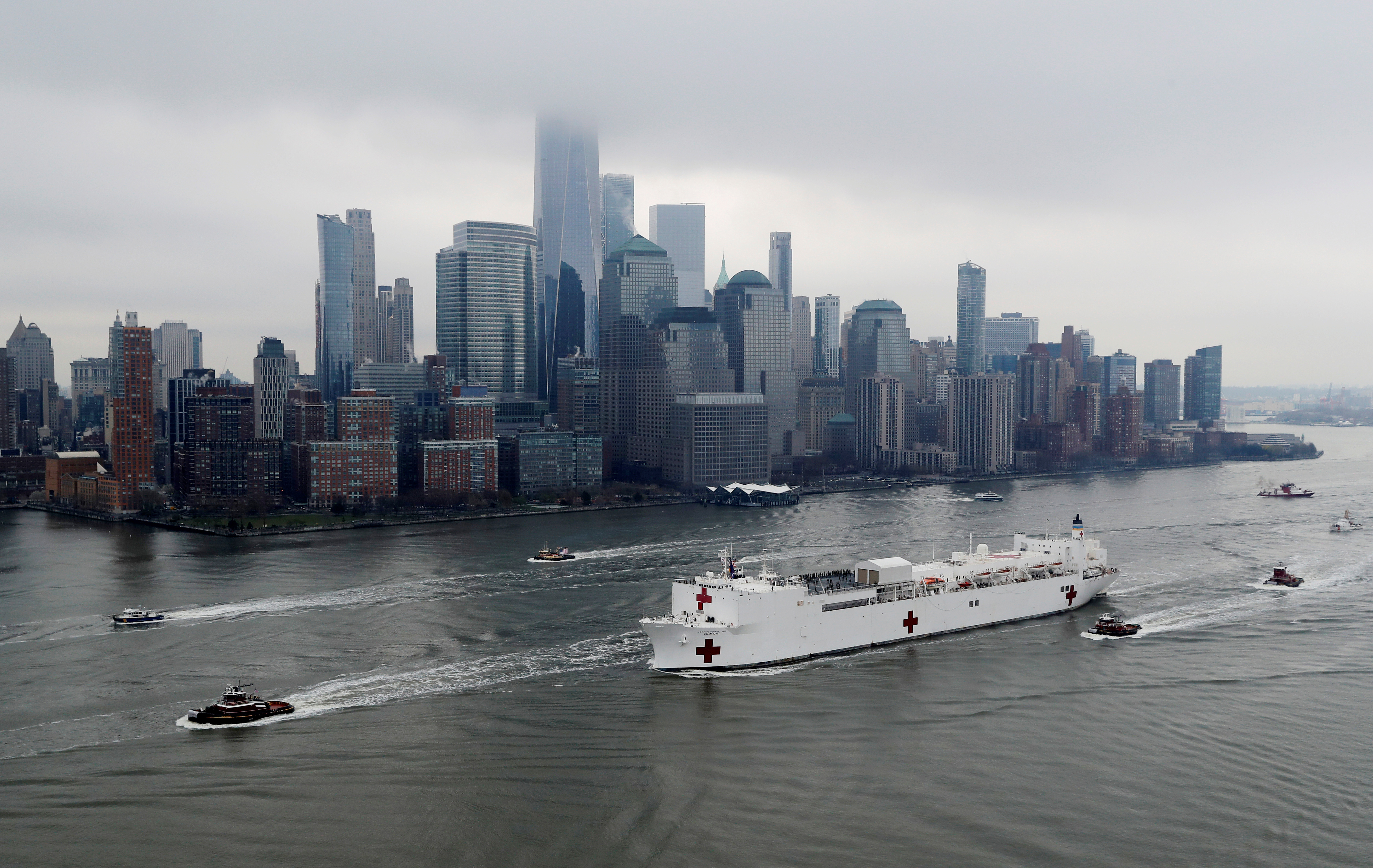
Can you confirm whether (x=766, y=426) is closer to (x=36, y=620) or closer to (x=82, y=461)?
(x=82, y=461)

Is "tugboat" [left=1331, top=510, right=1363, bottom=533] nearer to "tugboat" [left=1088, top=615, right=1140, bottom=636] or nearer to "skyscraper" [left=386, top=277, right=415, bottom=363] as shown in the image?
"tugboat" [left=1088, top=615, right=1140, bottom=636]

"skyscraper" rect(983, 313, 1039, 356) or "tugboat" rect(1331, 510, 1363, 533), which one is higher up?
"skyscraper" rect(983, 313, 1039, 356)

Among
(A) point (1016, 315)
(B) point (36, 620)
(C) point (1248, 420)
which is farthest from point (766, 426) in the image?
(C) point (1248, 420)

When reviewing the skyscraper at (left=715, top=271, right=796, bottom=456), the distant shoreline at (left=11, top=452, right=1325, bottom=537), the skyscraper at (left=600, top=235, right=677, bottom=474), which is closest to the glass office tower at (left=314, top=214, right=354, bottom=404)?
the skyscraper at (left=600, top=235, right=677, bottom=474)

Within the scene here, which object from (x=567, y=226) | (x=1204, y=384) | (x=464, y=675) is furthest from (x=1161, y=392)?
(x=464, y=675)

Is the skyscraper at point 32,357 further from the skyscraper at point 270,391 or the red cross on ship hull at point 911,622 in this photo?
the red cross on ship hull at point 911,622

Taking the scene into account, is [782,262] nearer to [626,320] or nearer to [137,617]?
[626,320]
